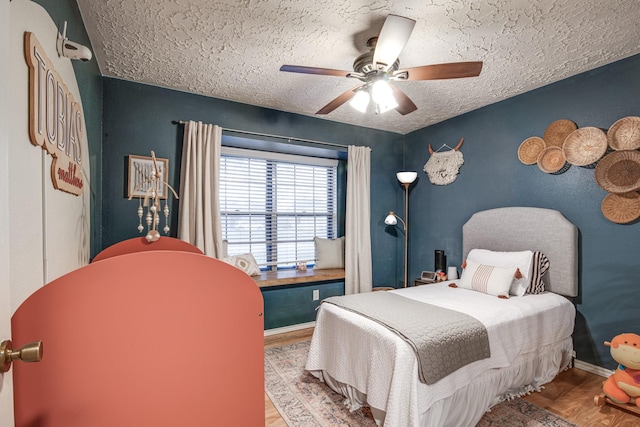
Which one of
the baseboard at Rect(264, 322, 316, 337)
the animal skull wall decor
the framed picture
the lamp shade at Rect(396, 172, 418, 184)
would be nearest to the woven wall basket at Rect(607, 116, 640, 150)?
the animal skull wall decor

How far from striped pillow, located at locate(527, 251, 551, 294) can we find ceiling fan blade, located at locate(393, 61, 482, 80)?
70.8 inches

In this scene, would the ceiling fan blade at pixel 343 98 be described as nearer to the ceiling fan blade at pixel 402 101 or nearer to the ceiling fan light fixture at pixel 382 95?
the ceiling fan light fixture at pixel 382 95

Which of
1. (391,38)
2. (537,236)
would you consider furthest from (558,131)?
(391,38)

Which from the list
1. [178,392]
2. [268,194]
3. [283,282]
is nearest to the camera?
[178,392]

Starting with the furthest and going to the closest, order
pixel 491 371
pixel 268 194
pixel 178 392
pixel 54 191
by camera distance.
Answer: pixel 268 194, pixel 491 371, pixel 54 191, pixel 178 392

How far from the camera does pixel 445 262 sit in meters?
3.66

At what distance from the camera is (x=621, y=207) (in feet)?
7.74

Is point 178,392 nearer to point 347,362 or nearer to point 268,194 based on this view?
point 347,362

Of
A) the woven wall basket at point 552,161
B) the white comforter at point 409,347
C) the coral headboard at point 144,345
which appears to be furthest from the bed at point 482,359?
the coral headboard at point 144,345

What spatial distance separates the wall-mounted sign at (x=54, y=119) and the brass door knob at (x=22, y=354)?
766 mm

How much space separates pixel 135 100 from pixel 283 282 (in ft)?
7.44

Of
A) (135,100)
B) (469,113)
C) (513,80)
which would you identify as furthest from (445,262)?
(135,100)

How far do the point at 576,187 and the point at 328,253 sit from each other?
2604 millimetres

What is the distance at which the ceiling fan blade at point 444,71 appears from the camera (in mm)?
1723
